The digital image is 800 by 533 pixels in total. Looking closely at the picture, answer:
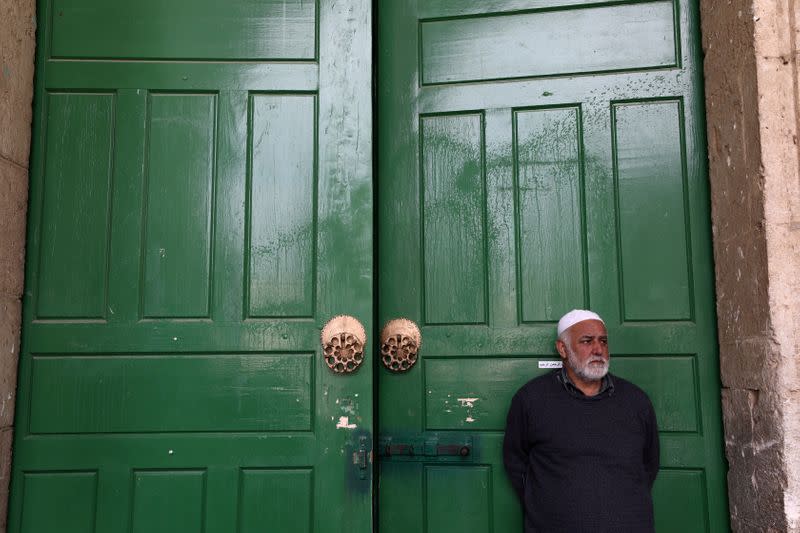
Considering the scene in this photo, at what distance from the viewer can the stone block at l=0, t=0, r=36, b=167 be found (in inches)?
116

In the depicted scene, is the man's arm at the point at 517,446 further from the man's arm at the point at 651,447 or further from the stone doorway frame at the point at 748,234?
the stone doorway frame at the point at 748,234

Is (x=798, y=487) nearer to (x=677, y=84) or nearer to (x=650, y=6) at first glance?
(x=677, y=84)

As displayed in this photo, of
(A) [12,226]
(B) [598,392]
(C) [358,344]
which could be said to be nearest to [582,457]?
(B) [598,392]

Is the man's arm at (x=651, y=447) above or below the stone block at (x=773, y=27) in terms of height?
below

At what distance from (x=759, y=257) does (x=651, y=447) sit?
836 mm

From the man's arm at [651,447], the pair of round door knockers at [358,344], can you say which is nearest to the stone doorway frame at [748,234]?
the man's arm at [651,447]

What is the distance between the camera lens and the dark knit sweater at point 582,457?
2.61 meters

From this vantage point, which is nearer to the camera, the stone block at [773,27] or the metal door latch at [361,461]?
the stone block at [773,27]

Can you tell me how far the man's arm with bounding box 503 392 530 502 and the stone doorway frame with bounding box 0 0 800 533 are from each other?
0.80 m

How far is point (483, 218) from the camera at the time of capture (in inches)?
123

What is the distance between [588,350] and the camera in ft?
9.09

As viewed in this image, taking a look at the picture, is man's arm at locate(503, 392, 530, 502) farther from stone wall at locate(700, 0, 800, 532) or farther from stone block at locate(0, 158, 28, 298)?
stone block at locate(0, 158, 28, 298)

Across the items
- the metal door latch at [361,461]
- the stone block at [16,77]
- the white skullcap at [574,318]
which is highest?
the stone block at [16,77]

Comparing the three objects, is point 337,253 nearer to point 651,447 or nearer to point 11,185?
point 11,185
